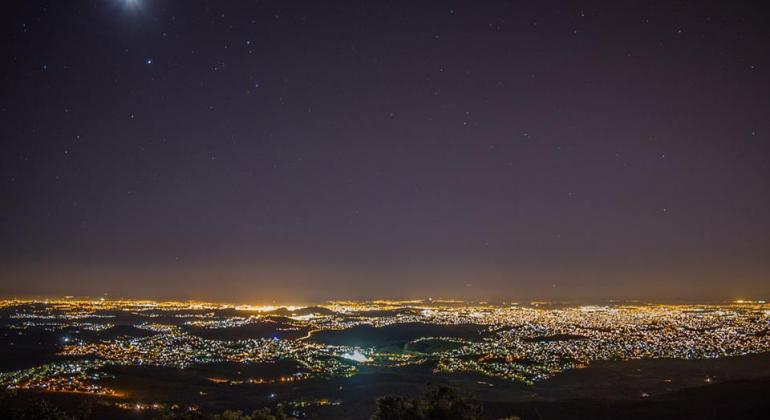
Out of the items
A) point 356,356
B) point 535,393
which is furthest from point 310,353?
point 535,393

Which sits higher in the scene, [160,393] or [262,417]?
[262,417]

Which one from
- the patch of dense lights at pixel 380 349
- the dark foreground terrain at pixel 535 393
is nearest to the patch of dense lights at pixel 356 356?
the patch of dense lights at pixel 380 349

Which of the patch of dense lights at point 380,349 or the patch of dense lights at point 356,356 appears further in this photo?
the patch of dense lights at point 356,356

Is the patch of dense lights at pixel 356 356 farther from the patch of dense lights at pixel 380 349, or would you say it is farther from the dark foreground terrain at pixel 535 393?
the dark foreground terrain at pixel 535 393

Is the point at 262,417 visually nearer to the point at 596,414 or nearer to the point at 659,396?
the point at 596,414

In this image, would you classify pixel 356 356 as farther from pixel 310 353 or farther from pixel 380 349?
pixel 380 349

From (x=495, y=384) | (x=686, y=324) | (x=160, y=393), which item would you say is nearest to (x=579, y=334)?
(x=686, y=324)

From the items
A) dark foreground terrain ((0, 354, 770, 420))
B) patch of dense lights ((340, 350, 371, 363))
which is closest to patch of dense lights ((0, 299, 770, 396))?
patch of dense lights ((340, 350, 371, 363))

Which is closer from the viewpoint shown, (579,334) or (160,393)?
(160,393)

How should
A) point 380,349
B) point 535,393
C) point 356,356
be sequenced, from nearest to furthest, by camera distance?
point 535,393
point 356,356
point 380,349

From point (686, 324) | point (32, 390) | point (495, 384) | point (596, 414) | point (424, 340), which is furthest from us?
point (686, 324)

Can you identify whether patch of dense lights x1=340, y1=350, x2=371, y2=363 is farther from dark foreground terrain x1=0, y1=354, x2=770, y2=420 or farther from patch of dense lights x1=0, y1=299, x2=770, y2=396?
dark foreground terrain x1=0, y1=354, x2=770, y2=420
